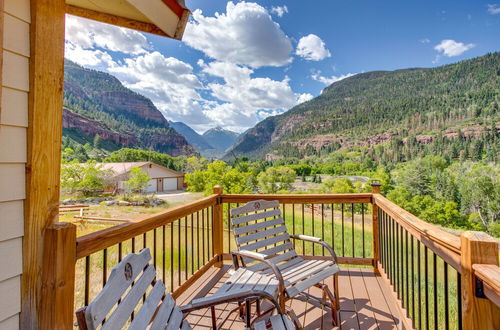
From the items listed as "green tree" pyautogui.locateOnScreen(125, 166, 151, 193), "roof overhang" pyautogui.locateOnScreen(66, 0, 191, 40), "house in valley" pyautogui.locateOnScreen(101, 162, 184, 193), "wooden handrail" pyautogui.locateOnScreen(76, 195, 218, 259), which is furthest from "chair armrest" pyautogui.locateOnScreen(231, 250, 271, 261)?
"house in valley" pyautogui.locateOnScreen(101, 162, 184, 193)

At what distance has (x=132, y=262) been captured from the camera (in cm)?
127

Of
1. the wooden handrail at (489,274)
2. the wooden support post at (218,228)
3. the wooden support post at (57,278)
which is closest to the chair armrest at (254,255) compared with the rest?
the wooden support post at (218,228)

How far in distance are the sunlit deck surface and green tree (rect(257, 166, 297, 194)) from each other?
101 feet

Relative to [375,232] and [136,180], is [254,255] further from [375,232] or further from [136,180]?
[136,180]

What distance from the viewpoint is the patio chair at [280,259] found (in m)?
2.04

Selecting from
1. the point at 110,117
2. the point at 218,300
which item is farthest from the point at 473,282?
the point at 110,117

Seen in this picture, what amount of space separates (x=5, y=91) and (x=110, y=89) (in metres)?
110

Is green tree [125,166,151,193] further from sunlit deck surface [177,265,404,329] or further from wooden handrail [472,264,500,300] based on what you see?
wooden handrail [472,264,500,300]

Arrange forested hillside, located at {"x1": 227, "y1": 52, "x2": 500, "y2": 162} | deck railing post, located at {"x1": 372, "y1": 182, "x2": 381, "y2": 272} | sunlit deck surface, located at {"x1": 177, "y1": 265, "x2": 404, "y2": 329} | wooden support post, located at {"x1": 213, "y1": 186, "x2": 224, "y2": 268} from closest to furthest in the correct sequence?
sunlit deck surface, located at {"x1": 177, "y1": 265, "x2": 404, "y2": 329} < deck railing post, located at {"x1": 372, "y1": 182, "x2": 381, "y2": 272} < wooden support post, located at {"x1": 213, "y1": 186, "x2": 224, "y2": 268} < forested hillside, located at {"x1": 227, "y1": 52, "x2": 500, "y2": 162}

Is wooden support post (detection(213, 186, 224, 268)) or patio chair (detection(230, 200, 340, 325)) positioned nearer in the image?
patio chair (detection(230, 200, 340, 325))

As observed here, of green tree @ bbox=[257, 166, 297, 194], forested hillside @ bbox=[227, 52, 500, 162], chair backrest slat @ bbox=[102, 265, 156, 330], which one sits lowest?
green tree @ bbox=[257, 166, 297, 194]

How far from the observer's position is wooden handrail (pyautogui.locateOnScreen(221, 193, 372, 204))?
314 centimetres

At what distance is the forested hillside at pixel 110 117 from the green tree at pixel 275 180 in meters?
36.7

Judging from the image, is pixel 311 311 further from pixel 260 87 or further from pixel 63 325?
pixel 260 87
